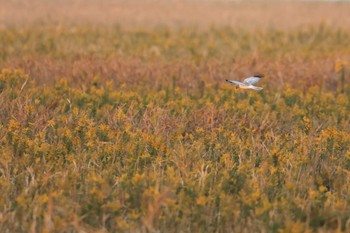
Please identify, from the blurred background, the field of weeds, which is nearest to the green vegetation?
the field of weeds

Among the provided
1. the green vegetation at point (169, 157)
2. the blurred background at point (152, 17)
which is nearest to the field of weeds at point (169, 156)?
the green vegetation at point (169, 157)

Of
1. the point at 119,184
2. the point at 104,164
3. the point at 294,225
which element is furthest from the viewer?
the point at 104,164

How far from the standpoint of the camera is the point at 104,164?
4680 mm

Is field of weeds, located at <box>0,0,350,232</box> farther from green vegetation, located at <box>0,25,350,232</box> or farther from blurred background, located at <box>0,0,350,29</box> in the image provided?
blurred background, located at <box>0,0,350,29</box>

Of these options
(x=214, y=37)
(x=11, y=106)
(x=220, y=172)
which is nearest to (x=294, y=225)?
(x=220, y=172)

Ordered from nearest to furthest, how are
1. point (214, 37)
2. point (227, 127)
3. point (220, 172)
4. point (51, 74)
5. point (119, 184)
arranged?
point (119, 184)
point (220, 172)
point (227, 127)
point (51, 74)
point (214, 37)

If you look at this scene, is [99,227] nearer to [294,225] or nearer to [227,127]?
[294,225]

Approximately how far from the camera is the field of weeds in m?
3.76

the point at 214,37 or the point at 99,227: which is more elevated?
the point at 99,227

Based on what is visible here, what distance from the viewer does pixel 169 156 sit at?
480cm

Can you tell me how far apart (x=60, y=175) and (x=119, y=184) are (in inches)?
16.4

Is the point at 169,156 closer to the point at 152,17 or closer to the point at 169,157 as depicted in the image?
the point at 169,157

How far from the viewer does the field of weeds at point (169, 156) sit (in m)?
3.76

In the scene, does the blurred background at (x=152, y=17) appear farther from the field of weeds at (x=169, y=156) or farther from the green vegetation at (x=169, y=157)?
the green vegetation at (x=169, y=157)
